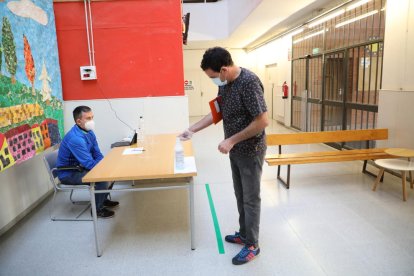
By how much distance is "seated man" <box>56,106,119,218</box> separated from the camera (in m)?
3.08

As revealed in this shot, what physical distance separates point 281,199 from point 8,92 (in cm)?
309

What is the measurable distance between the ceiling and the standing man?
3.73m

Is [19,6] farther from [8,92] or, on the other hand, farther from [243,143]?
[243,143]

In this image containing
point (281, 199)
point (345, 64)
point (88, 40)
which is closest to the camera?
point (281, 199)

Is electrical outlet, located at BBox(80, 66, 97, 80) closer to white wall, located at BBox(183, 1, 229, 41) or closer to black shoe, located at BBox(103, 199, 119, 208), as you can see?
black shoe, located at BBox(103, 199, 119, 208)

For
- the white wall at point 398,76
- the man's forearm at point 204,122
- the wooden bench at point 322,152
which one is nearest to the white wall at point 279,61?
the white wall at point 398,76

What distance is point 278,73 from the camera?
9.48m

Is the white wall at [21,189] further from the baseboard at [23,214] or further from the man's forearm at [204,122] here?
the man's forearm at [204,122]

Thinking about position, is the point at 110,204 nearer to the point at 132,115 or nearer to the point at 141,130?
the point at 141,130

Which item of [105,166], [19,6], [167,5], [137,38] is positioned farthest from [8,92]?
[167,5]

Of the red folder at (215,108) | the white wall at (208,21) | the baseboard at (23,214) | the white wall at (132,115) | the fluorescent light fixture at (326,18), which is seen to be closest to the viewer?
the red folder at (215,108)

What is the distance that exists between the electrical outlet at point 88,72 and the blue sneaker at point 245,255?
9.88 ft

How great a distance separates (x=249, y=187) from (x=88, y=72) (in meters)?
2.93

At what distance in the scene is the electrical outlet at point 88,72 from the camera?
13.3 feet
